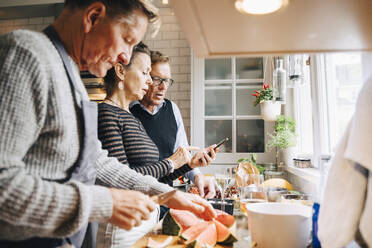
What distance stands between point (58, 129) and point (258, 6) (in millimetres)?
534

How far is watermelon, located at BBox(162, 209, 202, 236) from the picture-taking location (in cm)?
102

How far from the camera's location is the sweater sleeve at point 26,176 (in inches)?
23.6

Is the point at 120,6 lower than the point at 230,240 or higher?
higher

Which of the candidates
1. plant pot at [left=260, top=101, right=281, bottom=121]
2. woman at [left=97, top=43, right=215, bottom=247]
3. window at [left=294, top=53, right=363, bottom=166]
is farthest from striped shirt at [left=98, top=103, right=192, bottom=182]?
plant pot at [left=260, top=101, right=281, bottom=121]

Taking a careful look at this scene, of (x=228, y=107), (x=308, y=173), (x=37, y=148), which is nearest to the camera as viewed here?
(x=37, y=148)

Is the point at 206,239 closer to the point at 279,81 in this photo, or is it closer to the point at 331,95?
the point at 279,81

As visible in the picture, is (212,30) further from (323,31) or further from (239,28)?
(323,31)

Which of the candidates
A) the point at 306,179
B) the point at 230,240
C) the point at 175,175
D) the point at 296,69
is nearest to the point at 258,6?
the point at 230,240

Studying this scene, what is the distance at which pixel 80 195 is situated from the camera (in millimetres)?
653

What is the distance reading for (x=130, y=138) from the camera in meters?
1.45

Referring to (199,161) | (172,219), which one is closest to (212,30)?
(172,219)

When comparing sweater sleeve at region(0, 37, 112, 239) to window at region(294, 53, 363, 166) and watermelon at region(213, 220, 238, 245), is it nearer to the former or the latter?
watermelon at region(213, 220, 238, 245)

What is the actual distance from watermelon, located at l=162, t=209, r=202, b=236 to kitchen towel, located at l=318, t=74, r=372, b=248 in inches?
21.0

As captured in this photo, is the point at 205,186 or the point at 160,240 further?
the point at 205,186
